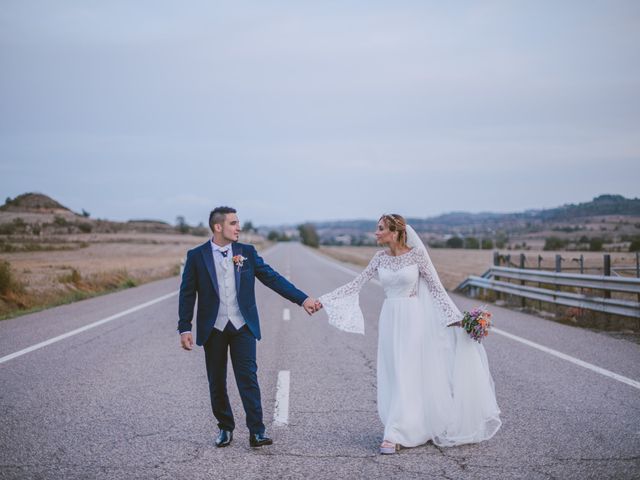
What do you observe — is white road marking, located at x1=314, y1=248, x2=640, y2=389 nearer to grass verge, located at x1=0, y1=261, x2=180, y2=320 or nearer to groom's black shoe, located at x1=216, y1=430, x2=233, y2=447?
groom's black shoe, located at x1=216, y1=430, x2=233, y2=447

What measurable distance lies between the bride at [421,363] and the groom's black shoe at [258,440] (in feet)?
3.07

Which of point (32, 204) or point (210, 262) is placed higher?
point (32, 204)

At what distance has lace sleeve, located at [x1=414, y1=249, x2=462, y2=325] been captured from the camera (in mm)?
5488

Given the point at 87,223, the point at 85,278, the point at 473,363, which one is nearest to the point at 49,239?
the point at 85,278

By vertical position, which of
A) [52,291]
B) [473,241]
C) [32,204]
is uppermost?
[32,204]

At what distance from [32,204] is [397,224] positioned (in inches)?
1088

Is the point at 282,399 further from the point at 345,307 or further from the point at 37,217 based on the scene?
the point at 37,217

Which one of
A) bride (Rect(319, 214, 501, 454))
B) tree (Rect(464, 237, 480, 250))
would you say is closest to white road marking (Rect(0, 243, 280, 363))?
bride (Rect(319, 214, 501, 454))

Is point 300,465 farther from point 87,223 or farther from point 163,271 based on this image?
point 87,223

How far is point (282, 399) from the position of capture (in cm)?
663

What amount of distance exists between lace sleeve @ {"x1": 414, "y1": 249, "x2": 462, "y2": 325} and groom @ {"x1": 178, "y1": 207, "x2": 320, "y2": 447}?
60.4 inches

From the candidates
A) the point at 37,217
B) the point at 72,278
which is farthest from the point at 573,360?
the point at 37,217

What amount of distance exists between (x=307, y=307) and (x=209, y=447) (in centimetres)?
150

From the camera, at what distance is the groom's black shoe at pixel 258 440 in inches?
199
